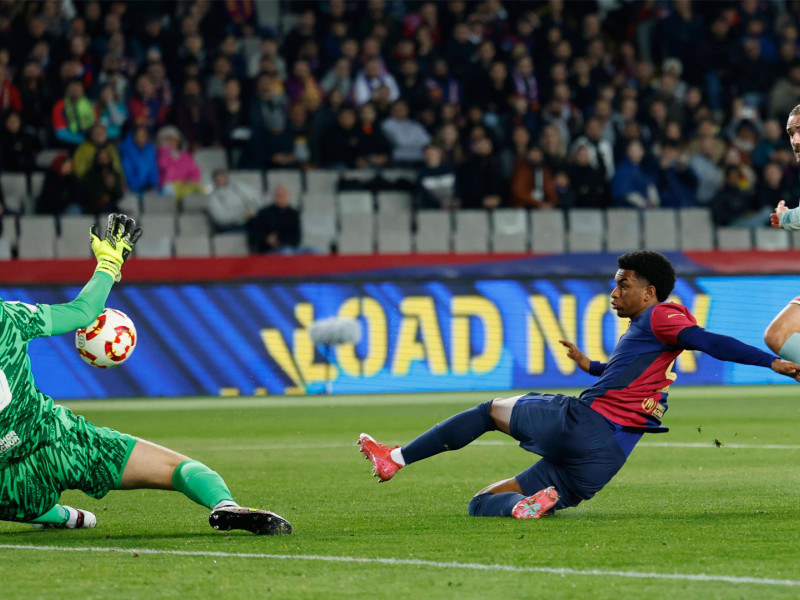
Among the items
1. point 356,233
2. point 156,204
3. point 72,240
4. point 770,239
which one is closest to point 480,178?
point 356,233

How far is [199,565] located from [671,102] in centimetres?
1650

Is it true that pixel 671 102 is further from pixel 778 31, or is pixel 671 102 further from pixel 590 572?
pixel 590 572

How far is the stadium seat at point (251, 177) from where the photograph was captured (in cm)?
1783

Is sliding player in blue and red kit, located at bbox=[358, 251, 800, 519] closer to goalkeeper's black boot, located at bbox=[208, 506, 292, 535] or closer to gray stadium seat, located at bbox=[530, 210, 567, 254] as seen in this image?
goalkeeper's black boot, located at bbox=[208, 506, 292, 535]

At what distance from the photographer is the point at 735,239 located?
60.5ft

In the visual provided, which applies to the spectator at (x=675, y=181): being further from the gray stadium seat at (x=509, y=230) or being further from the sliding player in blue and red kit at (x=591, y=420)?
the sliding player in blue and red kit at (x=591, y=420)

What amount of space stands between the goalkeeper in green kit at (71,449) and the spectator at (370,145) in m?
12.5

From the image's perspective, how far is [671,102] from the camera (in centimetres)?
2020

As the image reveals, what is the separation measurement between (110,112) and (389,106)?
3.94 metres

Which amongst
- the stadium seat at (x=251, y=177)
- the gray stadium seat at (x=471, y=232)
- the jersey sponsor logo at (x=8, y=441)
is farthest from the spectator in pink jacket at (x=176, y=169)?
the jersey sponsor logo at (x=8, y=441)

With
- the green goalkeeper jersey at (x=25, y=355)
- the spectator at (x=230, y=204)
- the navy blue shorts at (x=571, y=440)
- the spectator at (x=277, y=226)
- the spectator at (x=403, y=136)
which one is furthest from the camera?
the spectator at (x=403, y=136)

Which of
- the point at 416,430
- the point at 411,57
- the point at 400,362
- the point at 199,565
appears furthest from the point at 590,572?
the point at 411,57

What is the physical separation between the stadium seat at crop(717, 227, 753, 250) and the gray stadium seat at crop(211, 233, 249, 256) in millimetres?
6708

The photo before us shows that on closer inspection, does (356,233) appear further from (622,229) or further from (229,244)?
(622,229)
